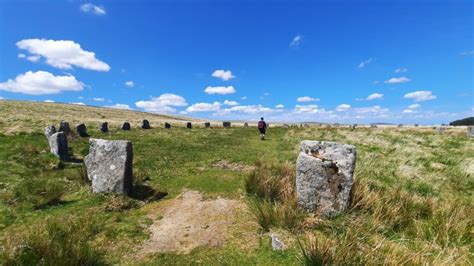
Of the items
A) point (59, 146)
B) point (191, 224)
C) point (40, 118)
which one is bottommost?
point (191, 224)

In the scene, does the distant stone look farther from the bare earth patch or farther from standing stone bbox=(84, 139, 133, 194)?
standing stone bbox=(84, 139, 133, 194)

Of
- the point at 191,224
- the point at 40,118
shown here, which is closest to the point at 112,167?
the point at 191,224

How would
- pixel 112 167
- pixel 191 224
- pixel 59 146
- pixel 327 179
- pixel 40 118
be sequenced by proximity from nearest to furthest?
pixel 327 179
pixel 191 224
pixel 112 167
pixel 59 146
pixel 40 118

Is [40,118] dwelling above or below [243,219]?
above

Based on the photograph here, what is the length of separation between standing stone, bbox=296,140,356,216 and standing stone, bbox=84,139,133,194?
5.46 metres

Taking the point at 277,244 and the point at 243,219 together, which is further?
the point at 243,219

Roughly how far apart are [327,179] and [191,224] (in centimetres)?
365

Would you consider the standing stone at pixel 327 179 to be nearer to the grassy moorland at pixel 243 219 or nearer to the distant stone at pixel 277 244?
the grassy moorland at pixel 243 219

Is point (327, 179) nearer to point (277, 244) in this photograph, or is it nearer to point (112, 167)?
point (277, 244)

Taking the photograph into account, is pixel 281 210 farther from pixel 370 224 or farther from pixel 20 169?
pixel 20 169

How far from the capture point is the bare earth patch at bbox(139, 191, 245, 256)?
7148 millimetres

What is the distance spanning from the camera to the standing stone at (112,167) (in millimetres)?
10094

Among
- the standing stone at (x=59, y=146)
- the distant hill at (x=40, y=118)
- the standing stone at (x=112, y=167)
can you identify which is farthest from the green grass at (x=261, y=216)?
the distant hill at (x=40, y=118)

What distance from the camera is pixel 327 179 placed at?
8000 millimetres
